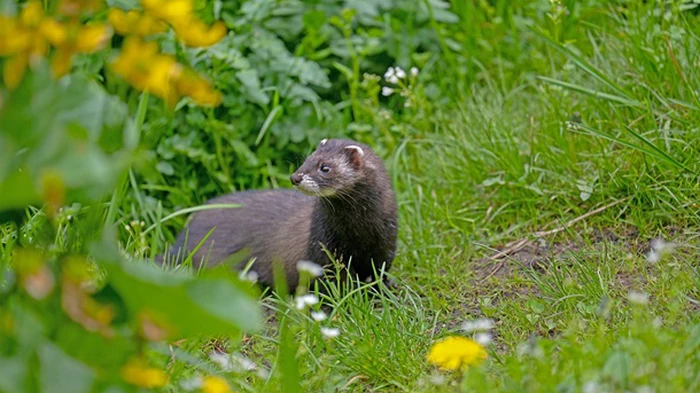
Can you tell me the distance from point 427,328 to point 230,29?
2.94 meters

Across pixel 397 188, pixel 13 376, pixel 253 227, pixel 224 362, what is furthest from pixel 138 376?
pixel 397 188

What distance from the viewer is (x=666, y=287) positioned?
4.01 metres

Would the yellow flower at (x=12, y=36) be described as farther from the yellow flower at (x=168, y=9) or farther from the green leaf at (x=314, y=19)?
the green leaf at (x=314, y=19)

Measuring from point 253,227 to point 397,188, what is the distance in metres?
0.88

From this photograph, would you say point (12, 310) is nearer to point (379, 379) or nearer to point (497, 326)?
point (379, 379)

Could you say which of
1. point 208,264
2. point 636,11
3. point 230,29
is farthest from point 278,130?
point 636,11

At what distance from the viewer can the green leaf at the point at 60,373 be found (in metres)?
2.33

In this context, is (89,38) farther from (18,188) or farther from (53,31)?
(18,188)

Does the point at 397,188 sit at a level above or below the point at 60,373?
below

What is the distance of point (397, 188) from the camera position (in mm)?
5961

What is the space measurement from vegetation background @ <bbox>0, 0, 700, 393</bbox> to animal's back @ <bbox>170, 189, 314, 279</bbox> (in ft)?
1.04

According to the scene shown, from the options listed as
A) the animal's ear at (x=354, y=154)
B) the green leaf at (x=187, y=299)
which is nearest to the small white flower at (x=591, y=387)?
the green leaf at (x=187, y=299)

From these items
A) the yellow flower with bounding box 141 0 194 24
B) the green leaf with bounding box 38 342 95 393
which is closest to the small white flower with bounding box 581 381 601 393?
the green leaf with bounding box 38 342 95 393

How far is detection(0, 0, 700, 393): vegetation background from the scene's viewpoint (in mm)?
2381
